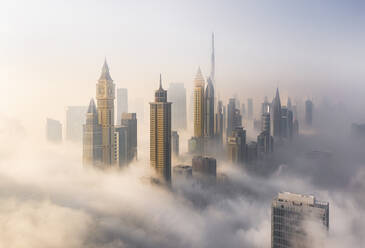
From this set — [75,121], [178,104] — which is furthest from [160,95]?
[75,121]

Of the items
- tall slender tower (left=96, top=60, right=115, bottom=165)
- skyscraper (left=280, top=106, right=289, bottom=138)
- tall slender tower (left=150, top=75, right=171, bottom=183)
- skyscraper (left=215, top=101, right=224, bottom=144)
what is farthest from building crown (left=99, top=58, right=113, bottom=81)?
skyscraper (left=280, top=106, right=289, bottom=138)

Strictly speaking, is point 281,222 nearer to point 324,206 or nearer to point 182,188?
point 324,206

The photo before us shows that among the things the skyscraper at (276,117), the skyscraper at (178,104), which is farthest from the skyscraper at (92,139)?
the skyscraper at (276,117)

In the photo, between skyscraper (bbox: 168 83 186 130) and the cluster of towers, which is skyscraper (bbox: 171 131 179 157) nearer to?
skyscraper (bbox: 168 83 186 130)

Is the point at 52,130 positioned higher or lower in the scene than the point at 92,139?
higher

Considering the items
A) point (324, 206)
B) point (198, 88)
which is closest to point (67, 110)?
point (198, 88)

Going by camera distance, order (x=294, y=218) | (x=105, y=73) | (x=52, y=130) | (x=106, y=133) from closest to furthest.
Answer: (x=52, y=130) < (x=294, y=218) < (x=105, y=73) < (x=106, y=133)

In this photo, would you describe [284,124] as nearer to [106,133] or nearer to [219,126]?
[219,126]

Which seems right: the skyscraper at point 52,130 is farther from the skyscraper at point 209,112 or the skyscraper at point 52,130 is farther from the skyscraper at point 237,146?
the skyscraper at point 237,146
